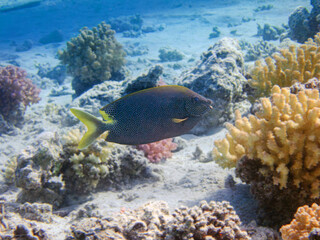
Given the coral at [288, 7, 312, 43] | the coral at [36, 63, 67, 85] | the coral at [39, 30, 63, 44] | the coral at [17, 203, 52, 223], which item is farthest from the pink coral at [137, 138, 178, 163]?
the coral at [39, 30, 63, 44]

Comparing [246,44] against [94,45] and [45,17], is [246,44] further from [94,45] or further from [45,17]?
[45,17]

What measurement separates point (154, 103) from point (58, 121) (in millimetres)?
6741

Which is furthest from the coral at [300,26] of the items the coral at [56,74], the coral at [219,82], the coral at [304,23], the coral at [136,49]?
the coral at [56,74]

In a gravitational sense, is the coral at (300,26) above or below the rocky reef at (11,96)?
above

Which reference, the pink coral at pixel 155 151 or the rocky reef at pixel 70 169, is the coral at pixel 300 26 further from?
the rocky reef at pixel 70 169

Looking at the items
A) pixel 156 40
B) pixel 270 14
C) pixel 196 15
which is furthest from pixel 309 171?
pixel 196 15

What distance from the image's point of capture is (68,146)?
3.65 meters

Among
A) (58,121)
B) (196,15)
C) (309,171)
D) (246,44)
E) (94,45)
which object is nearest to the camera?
(309,171)

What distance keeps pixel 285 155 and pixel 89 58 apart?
8397 millimetres

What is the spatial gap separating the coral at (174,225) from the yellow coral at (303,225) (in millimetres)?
335

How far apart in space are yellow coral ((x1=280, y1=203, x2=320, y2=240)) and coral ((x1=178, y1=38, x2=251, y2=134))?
3568 millimetres

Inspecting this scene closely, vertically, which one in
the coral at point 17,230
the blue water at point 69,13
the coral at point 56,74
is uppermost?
the blue water at point 69,13

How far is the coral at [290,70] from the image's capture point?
13.1 ft

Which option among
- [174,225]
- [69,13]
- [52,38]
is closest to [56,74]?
[174,225]
